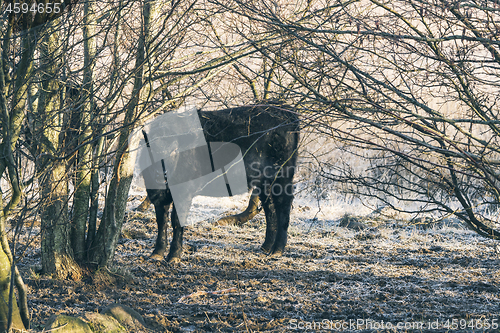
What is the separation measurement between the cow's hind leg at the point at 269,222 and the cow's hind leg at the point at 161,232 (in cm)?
152

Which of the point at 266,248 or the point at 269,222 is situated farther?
the point at 269,222

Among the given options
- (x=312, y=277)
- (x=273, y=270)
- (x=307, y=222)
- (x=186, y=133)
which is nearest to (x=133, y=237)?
(x=186, y=133)

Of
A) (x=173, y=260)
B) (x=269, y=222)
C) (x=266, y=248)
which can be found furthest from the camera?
(x=269, y=222)

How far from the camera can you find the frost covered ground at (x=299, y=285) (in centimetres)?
336

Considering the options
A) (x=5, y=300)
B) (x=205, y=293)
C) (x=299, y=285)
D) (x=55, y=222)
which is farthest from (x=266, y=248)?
(x=5, y=300)

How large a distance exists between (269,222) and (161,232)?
1777 mm

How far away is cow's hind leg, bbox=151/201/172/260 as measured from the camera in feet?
18.6

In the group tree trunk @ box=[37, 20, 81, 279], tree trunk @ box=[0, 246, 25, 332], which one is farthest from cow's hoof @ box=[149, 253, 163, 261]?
tree trunk @ box=[0, 246, 25, 332]

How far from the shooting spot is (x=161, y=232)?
5.75m

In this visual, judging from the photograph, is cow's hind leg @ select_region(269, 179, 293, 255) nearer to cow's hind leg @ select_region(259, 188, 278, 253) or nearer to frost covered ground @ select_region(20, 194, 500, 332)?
cow's hind leg @ select_region(259, 188, 278, 253)

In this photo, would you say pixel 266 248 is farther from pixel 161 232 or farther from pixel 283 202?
pixel 161 232

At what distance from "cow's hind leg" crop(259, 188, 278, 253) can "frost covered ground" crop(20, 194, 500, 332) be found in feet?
0.87

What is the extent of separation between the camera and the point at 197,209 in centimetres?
976

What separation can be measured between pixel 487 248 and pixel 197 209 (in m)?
6.03
